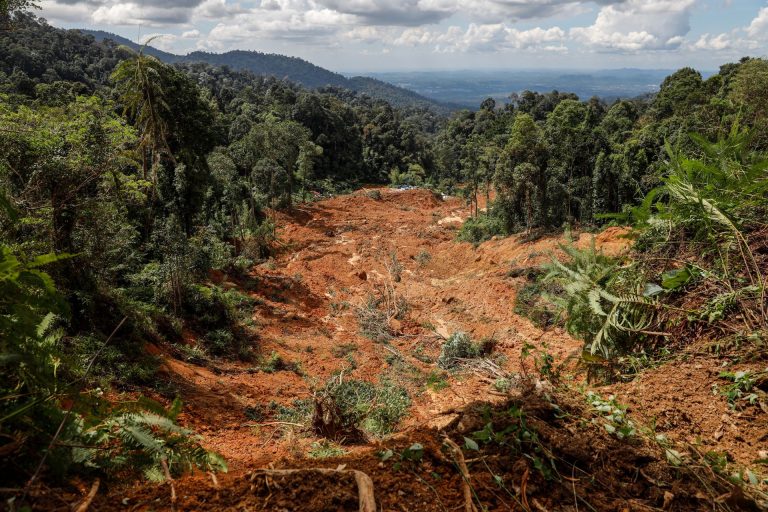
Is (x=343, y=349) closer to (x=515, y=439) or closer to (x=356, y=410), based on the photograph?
(x=356, y=410)

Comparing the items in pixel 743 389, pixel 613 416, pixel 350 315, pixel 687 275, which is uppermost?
pixel 687 275

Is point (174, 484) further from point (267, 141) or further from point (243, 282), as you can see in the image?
point (267, 141)

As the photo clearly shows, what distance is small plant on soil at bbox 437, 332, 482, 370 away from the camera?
8828mm

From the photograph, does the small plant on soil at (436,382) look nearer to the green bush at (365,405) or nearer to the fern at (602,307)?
the green bush at (365,405)

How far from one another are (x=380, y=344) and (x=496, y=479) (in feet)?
29.7

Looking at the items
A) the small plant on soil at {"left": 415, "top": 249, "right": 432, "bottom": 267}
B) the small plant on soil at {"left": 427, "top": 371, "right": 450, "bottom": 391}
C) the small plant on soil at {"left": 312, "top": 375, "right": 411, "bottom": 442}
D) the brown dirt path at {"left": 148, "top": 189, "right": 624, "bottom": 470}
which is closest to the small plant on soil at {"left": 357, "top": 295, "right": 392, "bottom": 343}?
the brown dirt path at {"left": 148, "top": 189, "right": 624, "bottom": 470}

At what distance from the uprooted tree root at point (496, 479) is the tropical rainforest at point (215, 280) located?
0.03 m

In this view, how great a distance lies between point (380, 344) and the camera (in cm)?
1094

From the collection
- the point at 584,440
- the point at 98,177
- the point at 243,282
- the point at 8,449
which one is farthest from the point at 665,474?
the point at 243,282

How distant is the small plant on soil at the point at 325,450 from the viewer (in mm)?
4141

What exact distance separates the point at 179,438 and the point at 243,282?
13559mm

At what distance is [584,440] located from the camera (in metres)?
2.33

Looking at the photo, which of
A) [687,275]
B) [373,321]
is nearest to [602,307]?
[687,275]

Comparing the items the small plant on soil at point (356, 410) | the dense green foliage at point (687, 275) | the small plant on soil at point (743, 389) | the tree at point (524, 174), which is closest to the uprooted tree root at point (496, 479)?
the small plant on soil at point (743, 389)
